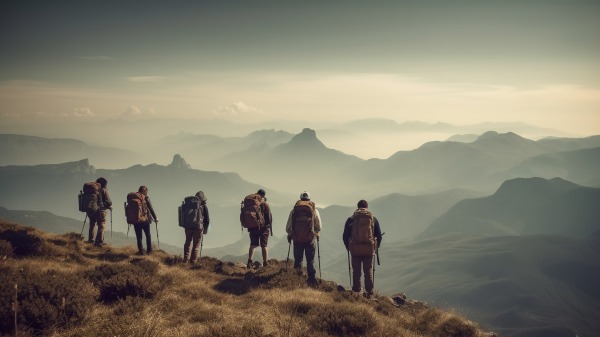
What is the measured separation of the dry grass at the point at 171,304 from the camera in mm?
7758

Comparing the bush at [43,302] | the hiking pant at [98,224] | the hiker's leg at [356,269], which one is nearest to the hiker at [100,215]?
the hiking pant at [98,224]

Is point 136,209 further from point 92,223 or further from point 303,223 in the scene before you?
point 303,223

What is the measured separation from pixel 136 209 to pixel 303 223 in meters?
7.47

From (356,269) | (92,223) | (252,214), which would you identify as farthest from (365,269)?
(92,223)

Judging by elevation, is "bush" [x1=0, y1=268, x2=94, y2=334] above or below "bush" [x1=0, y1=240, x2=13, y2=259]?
below

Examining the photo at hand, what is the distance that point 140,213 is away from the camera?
1628 cm

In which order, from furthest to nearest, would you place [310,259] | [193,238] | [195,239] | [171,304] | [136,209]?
[193,238] → [195,239] → [136,209] → [310,259] → [171,304]

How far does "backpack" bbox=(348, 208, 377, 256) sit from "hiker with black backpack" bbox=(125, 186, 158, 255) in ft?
28.4

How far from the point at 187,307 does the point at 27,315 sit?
3388 millimetres

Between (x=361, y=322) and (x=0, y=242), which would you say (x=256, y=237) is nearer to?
(x=361, y=322)

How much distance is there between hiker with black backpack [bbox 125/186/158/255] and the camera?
16141mm

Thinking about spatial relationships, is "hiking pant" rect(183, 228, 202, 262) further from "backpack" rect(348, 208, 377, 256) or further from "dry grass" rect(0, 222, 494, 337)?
"backpack" rect(348, 208, 377, 256)

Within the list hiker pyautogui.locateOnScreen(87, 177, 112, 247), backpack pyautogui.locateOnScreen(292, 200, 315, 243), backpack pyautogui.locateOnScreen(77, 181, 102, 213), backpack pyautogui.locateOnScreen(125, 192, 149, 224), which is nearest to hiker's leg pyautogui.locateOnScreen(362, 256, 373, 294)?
backpack pyautogui.locateOnScreen(292, 200, 315, 243)

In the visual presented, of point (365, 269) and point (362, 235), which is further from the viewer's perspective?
point (365, 269)
